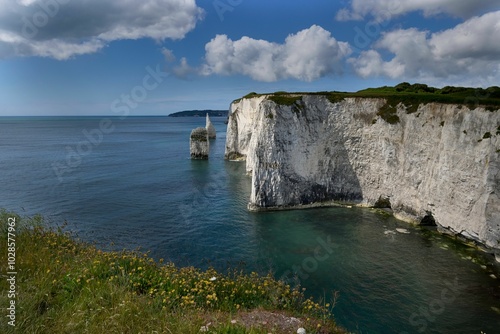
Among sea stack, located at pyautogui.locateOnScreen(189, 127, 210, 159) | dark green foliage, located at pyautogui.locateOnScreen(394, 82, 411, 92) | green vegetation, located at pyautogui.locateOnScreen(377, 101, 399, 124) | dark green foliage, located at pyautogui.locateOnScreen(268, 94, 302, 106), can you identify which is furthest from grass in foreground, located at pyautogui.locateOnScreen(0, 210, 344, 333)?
sea stack, located at pyautogui.locateOnScreen(189, 127, 210, 159)

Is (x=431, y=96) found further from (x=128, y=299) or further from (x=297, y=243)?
(x=128, y=299)

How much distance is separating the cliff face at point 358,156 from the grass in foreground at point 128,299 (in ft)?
89.3

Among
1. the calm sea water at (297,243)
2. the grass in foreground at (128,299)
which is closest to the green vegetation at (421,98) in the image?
the calm sea water at (297,243)

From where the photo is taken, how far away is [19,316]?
284 inches

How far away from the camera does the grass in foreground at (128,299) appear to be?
7145 millimetres

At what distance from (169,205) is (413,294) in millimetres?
27458

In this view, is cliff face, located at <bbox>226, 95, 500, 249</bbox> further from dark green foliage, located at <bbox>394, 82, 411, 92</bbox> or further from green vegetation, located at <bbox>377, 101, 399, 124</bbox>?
dark green foliage, located at <bbox>394, 82, 411, 92</bbox>

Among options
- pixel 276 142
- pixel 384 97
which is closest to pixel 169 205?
pixel 276 142

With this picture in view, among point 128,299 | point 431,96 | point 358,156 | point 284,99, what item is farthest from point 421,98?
point 128,299

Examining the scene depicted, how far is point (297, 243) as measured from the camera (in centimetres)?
2920

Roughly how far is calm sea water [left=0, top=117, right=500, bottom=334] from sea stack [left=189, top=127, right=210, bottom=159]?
860 inches

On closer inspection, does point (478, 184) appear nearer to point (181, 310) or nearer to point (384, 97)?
point (384, 97)

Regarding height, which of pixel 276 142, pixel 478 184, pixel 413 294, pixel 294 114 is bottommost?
pixel 413 294

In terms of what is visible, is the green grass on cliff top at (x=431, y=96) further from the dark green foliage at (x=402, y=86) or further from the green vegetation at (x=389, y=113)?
the green vegetation at (x=389, y=113)
